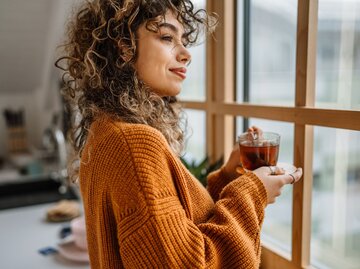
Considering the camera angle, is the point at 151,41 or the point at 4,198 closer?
the point at 151,41

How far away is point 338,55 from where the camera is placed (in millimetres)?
1048

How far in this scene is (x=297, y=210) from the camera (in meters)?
1.01

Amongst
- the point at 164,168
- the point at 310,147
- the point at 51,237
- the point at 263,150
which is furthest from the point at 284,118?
the point at 51,237

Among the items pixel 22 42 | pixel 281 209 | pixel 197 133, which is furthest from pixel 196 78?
pixel 22 42

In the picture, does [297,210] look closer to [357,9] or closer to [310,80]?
[310,80]

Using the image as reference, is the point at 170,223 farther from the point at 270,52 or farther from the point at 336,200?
the point at 270,52

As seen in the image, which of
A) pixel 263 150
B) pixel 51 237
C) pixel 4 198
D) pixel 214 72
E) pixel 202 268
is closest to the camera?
pixel 202 268

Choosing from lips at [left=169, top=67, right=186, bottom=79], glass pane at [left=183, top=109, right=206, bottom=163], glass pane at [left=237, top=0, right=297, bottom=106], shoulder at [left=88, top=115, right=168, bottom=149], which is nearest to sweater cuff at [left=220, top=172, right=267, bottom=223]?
shoulder at [left=88, top=115, right=168, bottom=149]

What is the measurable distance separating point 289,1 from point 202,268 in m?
0.84

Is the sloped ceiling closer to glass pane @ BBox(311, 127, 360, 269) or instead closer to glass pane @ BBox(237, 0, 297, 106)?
glass pane @ BBox(237, 0, 297, 106)

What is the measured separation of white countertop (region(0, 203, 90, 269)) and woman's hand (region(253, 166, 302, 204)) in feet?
2.89

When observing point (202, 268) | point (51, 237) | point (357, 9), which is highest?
point (357, 9)

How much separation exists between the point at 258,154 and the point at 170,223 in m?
0.27

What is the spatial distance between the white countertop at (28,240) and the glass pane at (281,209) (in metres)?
0.70
